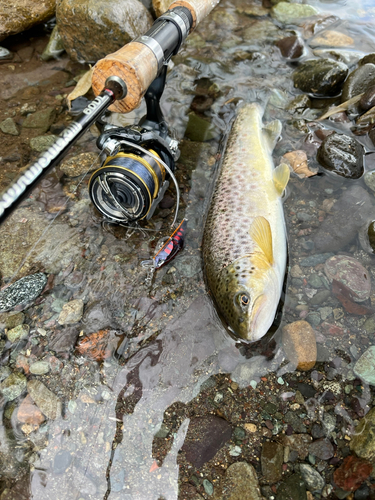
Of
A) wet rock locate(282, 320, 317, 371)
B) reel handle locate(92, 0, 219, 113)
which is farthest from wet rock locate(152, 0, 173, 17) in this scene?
wet rock locate(282, 320, 317, 371)

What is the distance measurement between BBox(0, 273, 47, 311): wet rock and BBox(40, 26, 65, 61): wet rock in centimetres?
383

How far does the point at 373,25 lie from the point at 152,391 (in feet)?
20.6

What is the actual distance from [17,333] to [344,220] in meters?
3.20

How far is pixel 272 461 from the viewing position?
244 centimetres

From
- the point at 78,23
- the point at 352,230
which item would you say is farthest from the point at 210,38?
the point at 352,230

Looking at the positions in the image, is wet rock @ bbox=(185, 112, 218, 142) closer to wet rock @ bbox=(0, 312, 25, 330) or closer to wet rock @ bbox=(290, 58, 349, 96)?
wet rock @ bbox=(290, 58, 349, 96)

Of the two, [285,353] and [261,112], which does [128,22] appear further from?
[285,353]

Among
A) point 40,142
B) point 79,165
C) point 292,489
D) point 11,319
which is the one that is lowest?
point 292,489

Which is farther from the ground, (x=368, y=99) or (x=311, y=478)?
(x=368, y=99)

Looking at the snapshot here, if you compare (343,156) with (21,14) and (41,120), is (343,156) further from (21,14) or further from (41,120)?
(21,14)

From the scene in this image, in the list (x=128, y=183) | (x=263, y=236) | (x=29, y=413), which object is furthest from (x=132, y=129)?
(x=29, y=413)

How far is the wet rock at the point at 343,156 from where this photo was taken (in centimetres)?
369

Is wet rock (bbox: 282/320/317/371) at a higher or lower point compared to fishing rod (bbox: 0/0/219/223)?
lower

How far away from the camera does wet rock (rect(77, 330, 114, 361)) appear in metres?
2.87
